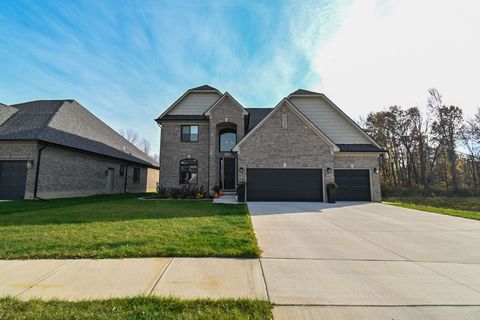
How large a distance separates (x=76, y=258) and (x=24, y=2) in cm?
1103

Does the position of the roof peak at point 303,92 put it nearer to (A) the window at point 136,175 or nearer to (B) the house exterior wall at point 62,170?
(B) the house exterior wall at point 62,170

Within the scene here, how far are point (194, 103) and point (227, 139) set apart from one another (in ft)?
13.2

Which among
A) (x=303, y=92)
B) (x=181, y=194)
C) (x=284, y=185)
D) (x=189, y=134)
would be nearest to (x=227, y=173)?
(x=181, y=194)

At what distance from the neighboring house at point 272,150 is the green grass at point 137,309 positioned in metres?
10.6

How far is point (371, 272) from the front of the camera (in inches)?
133

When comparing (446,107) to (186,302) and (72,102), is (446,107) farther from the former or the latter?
(72,102)

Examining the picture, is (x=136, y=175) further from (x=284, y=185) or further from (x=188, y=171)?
(x=284, y=185)

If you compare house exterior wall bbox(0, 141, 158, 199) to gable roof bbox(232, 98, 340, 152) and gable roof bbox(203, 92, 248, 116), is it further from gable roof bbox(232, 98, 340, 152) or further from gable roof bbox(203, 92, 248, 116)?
gable roof bbox(232, 98, 340, 152)

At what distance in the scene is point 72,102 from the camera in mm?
18422

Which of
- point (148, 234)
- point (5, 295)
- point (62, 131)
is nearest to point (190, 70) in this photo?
point (62, 131)

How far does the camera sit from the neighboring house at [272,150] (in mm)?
13195

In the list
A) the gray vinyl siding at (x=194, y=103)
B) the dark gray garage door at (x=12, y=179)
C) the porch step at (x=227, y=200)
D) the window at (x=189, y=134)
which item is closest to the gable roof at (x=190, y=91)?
the gray vinyl siding at (x=194, y=103)

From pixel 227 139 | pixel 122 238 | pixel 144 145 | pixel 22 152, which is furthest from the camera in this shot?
pixel 144 145

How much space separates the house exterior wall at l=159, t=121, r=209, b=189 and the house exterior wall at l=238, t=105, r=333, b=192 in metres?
3.95
